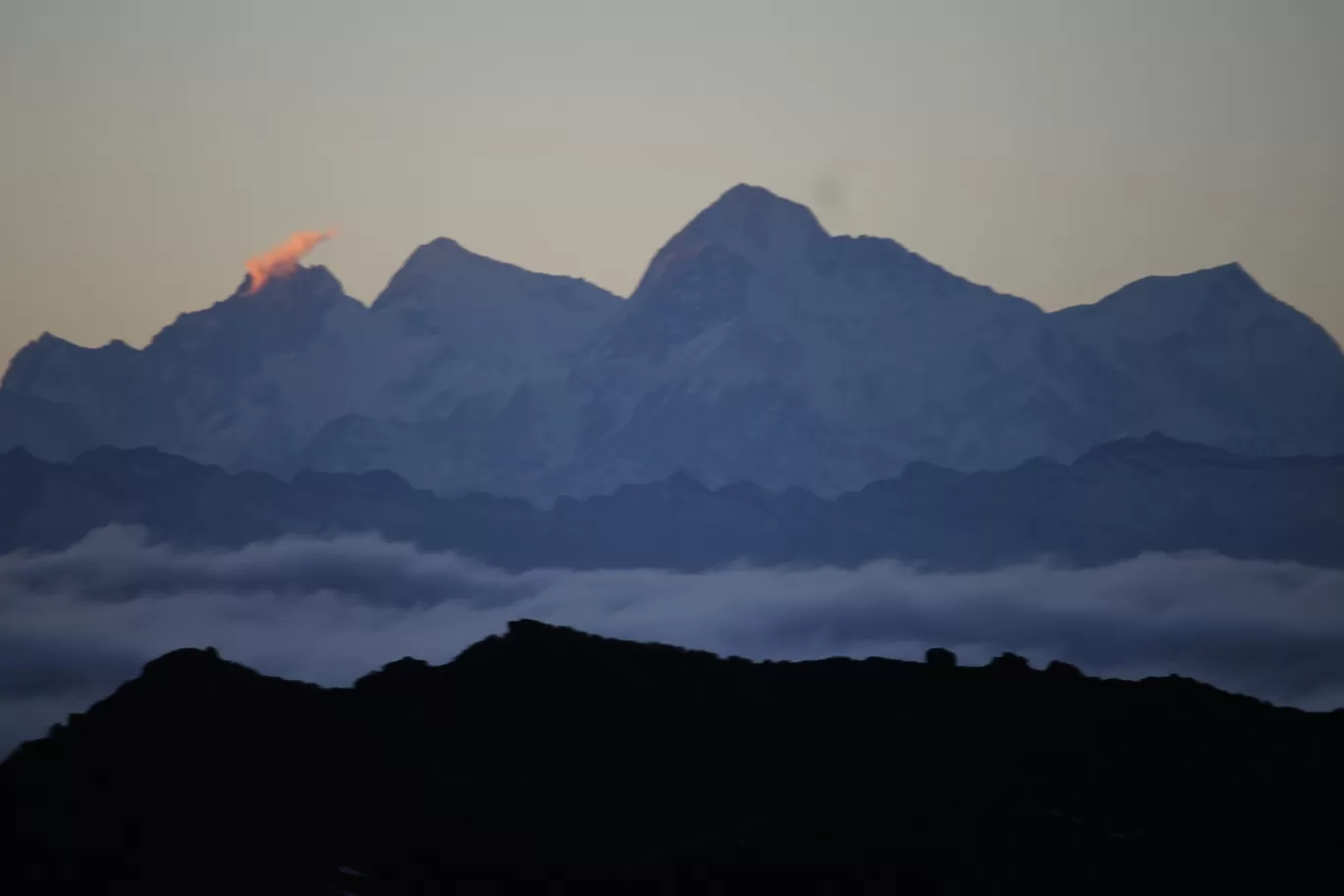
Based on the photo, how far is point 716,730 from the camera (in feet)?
404

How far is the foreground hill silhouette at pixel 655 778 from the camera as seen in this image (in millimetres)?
100625

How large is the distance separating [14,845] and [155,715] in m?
16.3

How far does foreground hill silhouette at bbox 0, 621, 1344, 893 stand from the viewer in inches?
3962

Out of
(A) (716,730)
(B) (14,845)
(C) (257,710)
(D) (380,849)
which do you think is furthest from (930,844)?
(B) (14,845)

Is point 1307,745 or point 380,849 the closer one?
point 380,849

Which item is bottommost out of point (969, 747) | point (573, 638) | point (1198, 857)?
point (1198, 857)

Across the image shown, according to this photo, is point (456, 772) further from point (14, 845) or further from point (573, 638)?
point (14, 845)

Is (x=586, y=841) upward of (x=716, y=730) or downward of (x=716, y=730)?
downward

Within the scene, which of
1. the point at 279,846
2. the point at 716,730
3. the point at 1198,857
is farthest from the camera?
the point at 716,730

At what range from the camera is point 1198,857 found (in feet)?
344

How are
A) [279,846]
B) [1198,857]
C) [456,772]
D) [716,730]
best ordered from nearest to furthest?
[279,846] < [1198,857] < [456,772] < [716,730]

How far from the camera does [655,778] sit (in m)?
117

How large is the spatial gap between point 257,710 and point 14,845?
62.7 ft

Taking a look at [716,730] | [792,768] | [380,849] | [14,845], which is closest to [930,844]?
[792,768]
